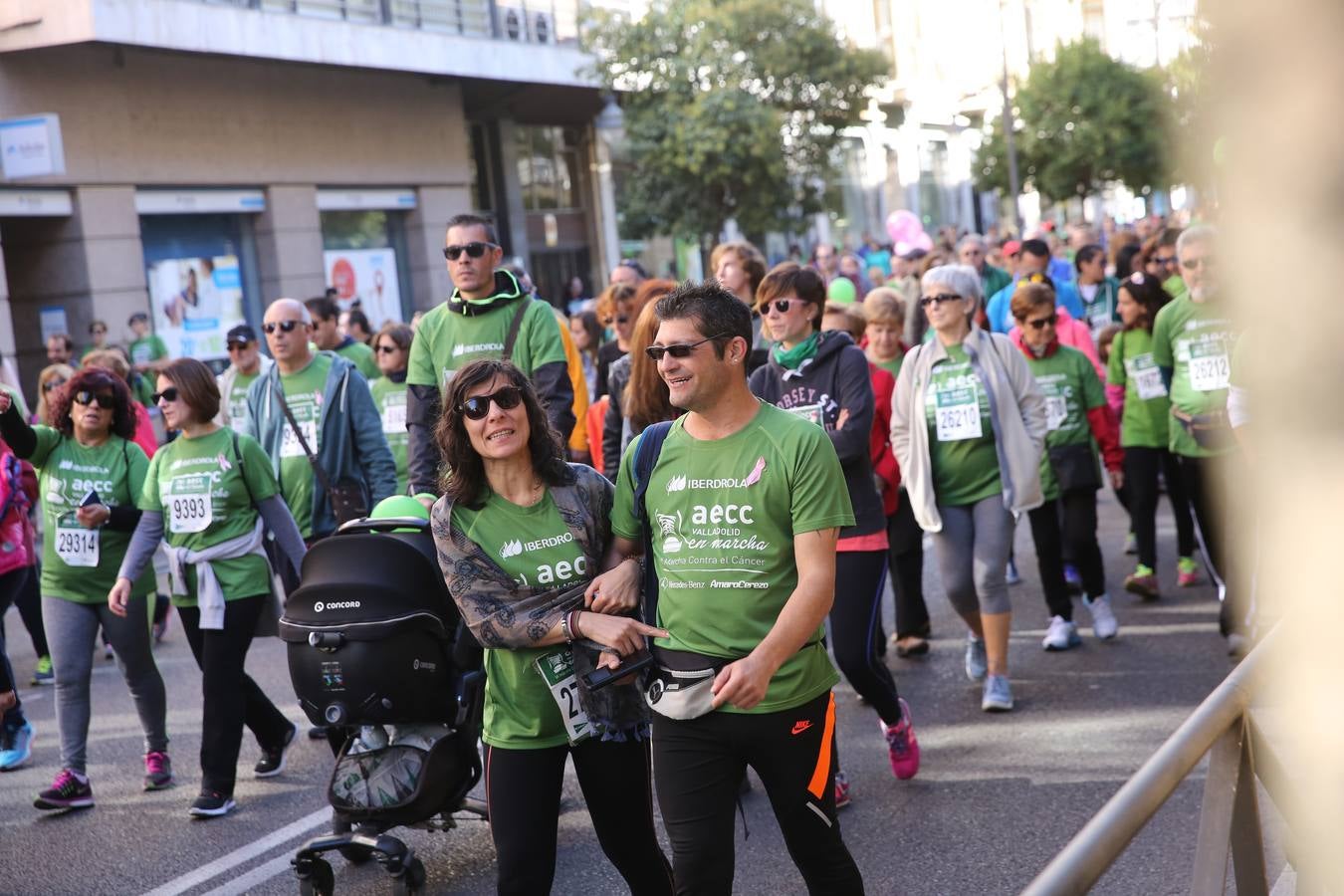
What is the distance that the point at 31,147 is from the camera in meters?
18.7

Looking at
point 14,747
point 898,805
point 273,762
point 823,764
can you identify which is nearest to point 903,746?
point 898,805

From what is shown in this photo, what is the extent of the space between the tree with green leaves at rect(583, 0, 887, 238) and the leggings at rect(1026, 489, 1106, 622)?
20.6 m

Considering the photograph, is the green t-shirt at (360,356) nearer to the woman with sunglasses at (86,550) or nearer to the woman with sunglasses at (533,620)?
the woman with sunglasses at (86,550)

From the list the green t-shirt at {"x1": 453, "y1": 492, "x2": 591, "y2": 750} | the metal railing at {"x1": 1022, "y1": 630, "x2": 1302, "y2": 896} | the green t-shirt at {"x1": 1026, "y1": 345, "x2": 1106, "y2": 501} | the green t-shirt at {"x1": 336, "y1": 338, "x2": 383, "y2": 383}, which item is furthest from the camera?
the green t-shirt at {"x1": 336, "y1": 338, "x2": 383, "y2": 383}

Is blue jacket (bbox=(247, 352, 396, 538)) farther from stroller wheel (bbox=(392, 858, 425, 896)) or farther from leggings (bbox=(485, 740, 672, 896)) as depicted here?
leggings (bbox=(485, 740, 672, 896))

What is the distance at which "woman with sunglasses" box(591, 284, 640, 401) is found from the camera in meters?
8.22

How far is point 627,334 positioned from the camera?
8234 mm

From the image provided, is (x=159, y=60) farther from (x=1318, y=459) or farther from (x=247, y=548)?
(x=1318, y=459)

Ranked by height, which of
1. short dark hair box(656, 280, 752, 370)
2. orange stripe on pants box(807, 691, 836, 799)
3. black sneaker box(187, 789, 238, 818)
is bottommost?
black sneaker box(187, 789, 238, 818)

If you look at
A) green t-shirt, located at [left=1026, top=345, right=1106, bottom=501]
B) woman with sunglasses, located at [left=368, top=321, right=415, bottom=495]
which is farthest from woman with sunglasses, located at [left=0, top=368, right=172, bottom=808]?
green t-shirt, located at [left=1026, top=345, right=1106, bottom=501]

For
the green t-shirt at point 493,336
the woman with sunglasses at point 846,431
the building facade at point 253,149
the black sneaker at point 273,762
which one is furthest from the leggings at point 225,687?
the building facade at point 253,149

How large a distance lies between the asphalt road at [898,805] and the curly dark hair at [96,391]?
1529 mm

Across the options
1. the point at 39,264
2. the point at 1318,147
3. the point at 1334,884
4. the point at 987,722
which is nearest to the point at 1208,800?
the point at 1334,884

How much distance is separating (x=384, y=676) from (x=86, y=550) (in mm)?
2633
